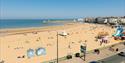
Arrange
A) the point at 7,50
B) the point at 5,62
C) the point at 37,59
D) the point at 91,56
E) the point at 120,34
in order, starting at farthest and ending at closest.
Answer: the point at 120,34
the point at 7,50
the point at 91,56
the point at 37,59
the point at 5,62

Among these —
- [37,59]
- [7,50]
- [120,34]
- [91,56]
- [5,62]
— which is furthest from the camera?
[120,34]

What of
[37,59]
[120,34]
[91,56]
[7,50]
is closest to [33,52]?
[37,59]

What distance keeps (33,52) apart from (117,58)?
38.9 feet

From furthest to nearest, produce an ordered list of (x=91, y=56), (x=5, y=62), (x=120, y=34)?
(x=120, y=34), (x=91, y=56), (x=5, y=62)

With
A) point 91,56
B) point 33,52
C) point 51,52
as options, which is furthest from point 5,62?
point 91,56

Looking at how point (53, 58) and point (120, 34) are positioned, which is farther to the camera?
point (120, 34)

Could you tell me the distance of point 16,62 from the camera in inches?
938

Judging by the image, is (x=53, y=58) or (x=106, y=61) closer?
(x=106, y=61)

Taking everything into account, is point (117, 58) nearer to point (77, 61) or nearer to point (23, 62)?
point (77, 61)

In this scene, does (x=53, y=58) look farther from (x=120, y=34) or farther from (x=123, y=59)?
(x=120, y=34)

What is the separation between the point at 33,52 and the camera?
82.2 ft

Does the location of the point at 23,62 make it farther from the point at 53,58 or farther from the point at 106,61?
the point at 106,61

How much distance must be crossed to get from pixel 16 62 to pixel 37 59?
2844mm

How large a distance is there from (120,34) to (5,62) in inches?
1160
